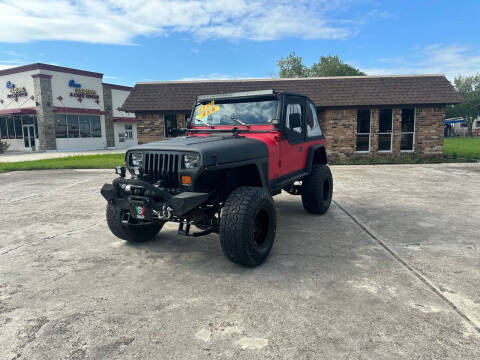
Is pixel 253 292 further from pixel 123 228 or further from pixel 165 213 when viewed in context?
pixel 123 228

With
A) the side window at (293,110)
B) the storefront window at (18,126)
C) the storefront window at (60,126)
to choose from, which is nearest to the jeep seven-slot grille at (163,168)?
the side window at (293,110)

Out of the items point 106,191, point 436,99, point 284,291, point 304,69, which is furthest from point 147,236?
point 304,69

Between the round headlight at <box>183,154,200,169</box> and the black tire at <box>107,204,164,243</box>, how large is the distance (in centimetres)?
121

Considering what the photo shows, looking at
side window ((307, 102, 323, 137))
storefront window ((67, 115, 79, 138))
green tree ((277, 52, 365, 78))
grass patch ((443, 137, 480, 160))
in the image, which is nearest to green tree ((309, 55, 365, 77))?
green tree ((277, 52, 365, 78))

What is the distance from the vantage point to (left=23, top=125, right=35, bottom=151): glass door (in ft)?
92.8

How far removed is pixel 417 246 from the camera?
4.45 meters

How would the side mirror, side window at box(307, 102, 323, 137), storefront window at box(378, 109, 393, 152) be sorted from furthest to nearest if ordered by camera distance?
storefront window at box(378, 109, 393, 152), side window at box(307, 102, 323, 137), the side mirror

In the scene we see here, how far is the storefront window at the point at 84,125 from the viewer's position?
3022 cm

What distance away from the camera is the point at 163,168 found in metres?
3.72

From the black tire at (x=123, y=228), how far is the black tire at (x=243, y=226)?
1341 mm

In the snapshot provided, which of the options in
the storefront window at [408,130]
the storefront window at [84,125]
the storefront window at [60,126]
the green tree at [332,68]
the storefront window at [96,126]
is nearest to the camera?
the storefront window at [408,130]

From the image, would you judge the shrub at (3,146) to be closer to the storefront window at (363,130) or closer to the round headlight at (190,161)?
the storefront window at (363,130)

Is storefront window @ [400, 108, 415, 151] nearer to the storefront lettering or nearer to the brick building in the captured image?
the brick building

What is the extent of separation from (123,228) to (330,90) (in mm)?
13360
